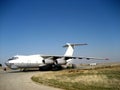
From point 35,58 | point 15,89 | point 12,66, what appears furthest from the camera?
point 35,58

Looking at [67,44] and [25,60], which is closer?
[25,60]

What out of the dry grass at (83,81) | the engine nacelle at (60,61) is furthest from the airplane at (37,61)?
the dry grass at (83,81)

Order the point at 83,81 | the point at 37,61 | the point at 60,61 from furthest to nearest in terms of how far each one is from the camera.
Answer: the point at 60,61 → the point at 37,61 → the point at 83,81

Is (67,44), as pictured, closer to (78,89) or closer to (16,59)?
(16,59)

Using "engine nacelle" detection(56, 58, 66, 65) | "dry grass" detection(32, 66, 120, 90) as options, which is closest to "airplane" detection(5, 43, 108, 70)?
"engine nacelle" detection(56, 58, 66, 65)

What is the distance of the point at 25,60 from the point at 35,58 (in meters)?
2.21

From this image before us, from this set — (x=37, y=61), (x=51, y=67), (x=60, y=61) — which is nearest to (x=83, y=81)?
(x=37, y=61)

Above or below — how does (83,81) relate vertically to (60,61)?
below

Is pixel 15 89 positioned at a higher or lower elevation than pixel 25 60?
lower

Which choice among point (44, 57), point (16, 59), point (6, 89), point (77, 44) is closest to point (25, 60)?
point (16, 59)

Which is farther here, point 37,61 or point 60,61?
point 60,61

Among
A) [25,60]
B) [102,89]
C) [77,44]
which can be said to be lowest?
[102,89]

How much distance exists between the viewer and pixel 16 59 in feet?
107

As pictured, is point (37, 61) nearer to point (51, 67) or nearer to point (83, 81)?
point (51, 67)
